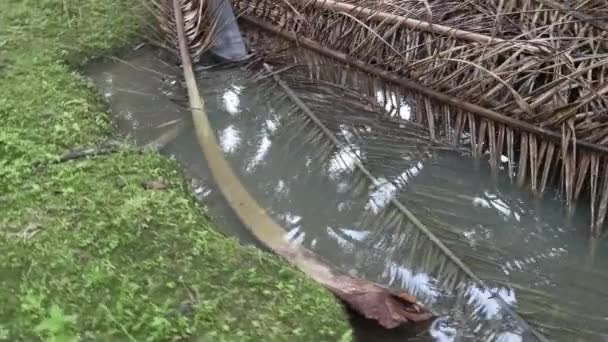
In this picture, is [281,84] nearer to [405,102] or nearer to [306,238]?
[405,102]

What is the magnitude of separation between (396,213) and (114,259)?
3.30 ft

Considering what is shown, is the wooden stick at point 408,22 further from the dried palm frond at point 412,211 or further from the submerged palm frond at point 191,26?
the submerged palm frond at point 191,26

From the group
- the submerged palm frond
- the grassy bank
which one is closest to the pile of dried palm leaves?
the submerged palm frond

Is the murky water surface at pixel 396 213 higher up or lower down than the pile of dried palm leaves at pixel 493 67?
lower down

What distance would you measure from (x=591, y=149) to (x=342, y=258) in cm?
97

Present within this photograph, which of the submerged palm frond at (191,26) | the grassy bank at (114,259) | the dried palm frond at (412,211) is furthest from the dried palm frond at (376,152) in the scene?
the grassy bank at (114,259)

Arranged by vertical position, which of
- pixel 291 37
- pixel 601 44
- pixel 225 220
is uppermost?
pixel 601 44

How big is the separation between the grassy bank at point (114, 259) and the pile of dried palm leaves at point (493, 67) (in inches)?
41.8

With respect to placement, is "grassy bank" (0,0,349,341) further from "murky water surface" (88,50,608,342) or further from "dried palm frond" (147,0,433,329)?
"murky water surface" (88,50,608,342)

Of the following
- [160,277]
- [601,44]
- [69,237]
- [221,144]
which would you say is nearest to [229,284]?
[160,277]

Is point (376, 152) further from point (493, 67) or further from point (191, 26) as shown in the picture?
point (191, 26)

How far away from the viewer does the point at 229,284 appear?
2133mm

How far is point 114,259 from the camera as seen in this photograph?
7.09 feet

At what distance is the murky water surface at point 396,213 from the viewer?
2.33 meters
